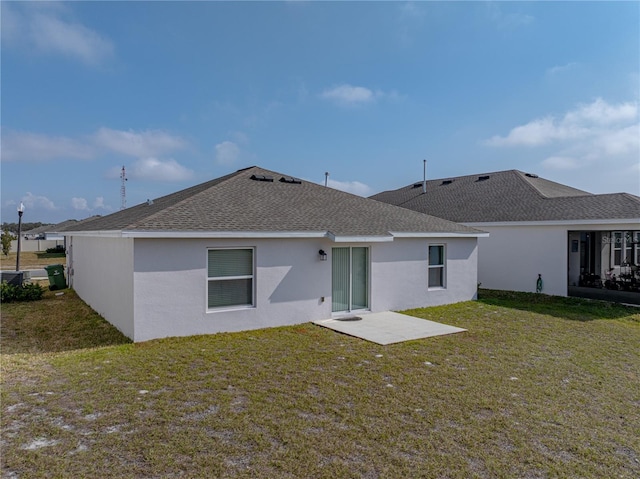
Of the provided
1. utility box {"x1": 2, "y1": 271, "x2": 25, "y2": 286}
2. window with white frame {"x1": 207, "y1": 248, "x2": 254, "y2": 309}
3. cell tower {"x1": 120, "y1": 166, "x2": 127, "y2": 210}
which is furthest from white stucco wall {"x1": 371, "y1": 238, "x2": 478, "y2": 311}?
cell tower {"x1": 120, "y1": 166, "x2": 127, "y2": 210}

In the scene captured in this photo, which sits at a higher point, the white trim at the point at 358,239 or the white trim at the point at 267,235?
the white trim at the point at 267,235

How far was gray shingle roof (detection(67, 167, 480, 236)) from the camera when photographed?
28.2 feet

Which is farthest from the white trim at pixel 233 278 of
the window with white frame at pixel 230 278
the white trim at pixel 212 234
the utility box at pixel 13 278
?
the utility box at pixel 13 278

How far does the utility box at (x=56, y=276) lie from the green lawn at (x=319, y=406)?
9664 millimetres

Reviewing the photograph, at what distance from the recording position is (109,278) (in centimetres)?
980

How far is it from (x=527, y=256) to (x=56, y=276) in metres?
20.7

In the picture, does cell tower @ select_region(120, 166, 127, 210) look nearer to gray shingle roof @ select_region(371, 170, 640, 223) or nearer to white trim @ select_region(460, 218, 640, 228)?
gray shingle roof @ select_region(371, 170, 640, 223)

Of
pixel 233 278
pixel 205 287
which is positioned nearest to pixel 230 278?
pixel 233 278

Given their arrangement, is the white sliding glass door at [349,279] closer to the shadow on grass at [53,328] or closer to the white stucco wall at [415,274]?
the white stucco wall at [415,274]

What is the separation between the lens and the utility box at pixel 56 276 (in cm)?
1702

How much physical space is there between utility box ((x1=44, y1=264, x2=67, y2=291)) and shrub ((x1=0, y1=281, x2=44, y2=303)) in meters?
2.71

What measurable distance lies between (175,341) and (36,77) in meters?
12.4

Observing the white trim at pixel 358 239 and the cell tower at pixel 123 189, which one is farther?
the cell tower at pixel 123 189

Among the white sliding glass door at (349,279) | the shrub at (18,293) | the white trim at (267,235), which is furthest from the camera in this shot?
the shrub at (18,293)
